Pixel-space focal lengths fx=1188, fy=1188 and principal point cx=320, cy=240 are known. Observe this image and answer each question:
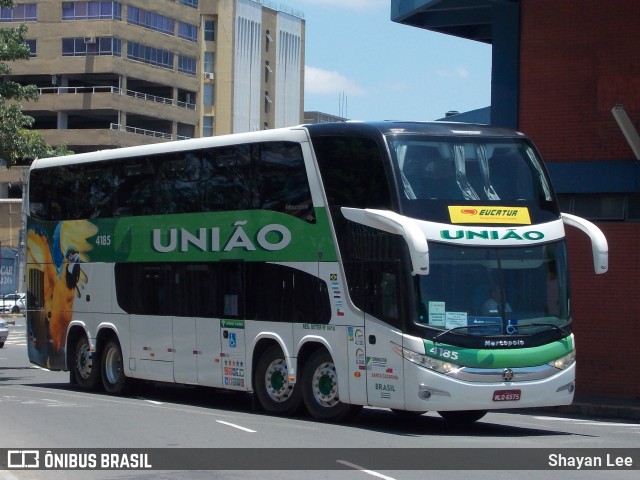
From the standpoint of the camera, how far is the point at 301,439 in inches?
579

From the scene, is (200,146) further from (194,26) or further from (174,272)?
(194,26)

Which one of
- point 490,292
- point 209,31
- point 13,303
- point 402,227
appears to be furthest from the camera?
point 209,31

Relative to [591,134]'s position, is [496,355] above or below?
below

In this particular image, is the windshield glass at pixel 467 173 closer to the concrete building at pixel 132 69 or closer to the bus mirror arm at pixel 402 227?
the bus mirror arm at pixel 402 227

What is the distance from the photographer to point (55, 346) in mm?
23672

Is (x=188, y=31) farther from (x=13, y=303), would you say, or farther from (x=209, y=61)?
(x=13, y=303)

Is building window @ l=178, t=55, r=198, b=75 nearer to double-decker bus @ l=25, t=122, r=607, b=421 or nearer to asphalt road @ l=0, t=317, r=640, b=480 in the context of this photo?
double-decker bus @ l=25, t=122, r=607, b=421

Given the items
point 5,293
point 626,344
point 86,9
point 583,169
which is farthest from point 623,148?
point 86,9

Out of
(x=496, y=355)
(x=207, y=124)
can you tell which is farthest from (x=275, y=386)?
(x=207, y=124)

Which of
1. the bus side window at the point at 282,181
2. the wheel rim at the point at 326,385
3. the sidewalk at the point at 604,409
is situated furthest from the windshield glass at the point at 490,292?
the sidewalk at the point at 604,409

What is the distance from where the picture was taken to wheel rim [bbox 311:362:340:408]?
17.0 m

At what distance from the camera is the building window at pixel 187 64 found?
290 feet

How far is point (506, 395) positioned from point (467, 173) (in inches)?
120

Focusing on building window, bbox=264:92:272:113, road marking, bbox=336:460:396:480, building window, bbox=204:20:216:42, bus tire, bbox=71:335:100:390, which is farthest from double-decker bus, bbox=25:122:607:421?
building window, bbox=264:92:272:113
